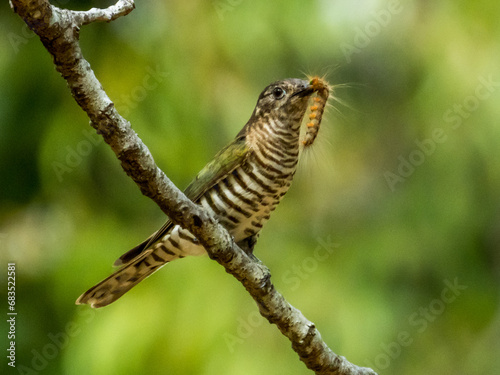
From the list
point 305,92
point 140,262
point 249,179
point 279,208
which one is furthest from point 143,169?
point 279,208

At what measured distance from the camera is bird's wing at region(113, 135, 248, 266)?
3.90m

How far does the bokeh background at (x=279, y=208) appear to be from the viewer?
5133 millimetres

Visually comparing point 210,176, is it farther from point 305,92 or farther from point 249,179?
point 305,92

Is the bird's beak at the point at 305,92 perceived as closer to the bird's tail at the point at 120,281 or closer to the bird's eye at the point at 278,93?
the bird's eye at the point at 278,93

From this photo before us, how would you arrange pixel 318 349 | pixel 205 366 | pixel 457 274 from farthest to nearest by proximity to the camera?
pixel 457 274, pixel 205 366, pixel 318 349

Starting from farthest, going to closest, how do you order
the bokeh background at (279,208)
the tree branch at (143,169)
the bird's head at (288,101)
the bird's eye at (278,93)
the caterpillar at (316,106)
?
1. the bokeh background at (279,208)
2. the bird's eye at (278,93)
3. the bird's head at (288,101)
4. the caterpillar at (316,106)
5. the tree branch at (143,169)

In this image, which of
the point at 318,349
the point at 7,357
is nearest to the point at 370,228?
the point at 318,349

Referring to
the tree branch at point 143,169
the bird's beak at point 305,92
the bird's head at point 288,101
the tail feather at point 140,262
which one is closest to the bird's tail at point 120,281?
the tail feather at point 140,262

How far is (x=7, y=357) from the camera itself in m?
5.34

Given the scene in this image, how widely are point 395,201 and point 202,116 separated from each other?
1.52 metres

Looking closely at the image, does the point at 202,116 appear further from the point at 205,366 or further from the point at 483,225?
the point at 483,225

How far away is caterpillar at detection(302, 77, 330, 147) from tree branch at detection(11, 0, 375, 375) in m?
0.73

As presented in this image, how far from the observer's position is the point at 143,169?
110 inches

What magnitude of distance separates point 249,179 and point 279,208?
1.91m
